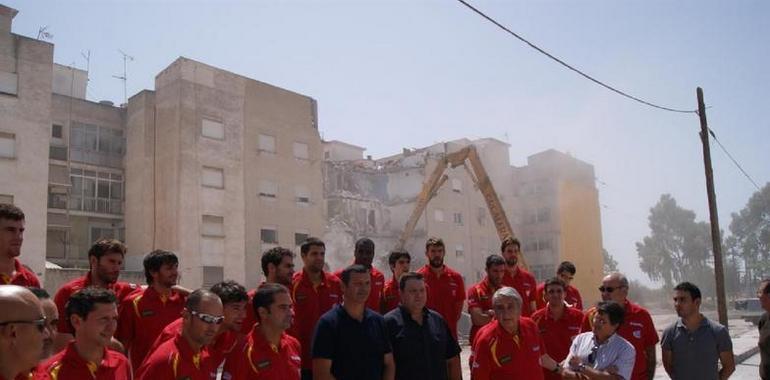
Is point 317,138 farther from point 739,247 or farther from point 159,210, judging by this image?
point 739,247

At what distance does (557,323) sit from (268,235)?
30209 mm

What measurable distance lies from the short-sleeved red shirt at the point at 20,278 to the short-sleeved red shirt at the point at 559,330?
5.04 meters

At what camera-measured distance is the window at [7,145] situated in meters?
27.5

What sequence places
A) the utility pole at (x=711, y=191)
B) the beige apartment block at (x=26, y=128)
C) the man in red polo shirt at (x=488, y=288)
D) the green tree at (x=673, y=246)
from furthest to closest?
the green tree at (x=673, y=246)
the beige apartment block at (x=26, y=128)
the utility pole at (x=711, y=191)
the man in red polo shirt at (x=488, y=288)

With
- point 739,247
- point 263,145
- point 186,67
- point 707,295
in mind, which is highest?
point 186,67

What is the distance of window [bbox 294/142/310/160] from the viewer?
1501 inches

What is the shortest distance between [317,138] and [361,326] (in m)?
34.6

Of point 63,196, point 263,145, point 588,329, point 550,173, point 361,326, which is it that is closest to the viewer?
point 361,326

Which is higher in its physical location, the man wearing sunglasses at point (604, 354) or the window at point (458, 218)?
the window at point (458, 218)

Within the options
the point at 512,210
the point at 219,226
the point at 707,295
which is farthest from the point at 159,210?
the point at 707,295

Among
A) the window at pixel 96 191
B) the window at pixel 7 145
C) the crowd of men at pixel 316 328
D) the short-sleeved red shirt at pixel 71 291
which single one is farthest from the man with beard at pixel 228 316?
the window at pixel 96 191

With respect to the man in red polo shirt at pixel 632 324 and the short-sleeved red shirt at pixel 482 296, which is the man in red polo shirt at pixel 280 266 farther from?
the man in red polo shirt at pixel 632 324

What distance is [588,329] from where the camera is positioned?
22.3 ft

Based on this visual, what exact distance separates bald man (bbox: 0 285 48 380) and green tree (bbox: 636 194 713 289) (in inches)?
3492
